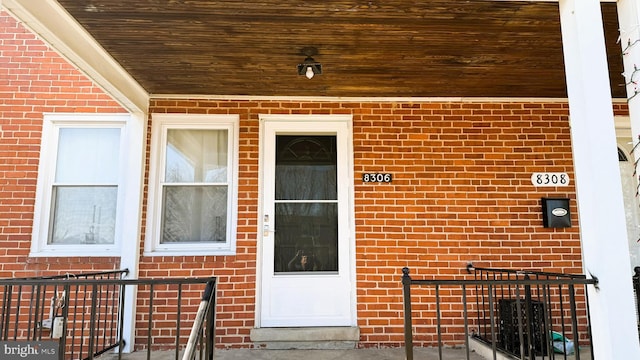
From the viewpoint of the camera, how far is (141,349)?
3.79 m

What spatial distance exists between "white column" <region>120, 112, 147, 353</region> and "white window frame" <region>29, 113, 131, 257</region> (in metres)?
0.10

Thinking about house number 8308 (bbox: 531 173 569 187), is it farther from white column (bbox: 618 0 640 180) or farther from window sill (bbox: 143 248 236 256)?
window sill (bbox: 143 248 236 256)

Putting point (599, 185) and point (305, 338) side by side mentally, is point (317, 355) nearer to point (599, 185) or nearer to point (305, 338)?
point (305, 338)

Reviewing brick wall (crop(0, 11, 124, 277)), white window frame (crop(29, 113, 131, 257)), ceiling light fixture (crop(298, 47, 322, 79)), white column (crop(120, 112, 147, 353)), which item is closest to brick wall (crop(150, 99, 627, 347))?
white column (crop(120, 112, 147, 353))

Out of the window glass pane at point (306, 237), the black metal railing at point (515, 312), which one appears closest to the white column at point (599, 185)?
the black metal railing at point (515, 312)

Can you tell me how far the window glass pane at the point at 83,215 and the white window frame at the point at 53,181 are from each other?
0.06 m

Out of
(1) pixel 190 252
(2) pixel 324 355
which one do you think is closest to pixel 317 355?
(2) pixel 324 355

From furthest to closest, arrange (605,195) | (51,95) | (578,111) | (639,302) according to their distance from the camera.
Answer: (51,95), (639,302), (578,111), (605,195)

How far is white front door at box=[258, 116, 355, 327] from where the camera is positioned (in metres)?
3.89

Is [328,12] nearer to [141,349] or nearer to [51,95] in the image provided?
[51,95]

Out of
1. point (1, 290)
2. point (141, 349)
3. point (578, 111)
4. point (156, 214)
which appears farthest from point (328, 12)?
point (1, 290)

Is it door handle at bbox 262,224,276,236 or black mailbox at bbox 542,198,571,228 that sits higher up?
black mailbox at bbox 542,198,571,228

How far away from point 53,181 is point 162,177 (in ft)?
3.32

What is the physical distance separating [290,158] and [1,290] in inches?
113
